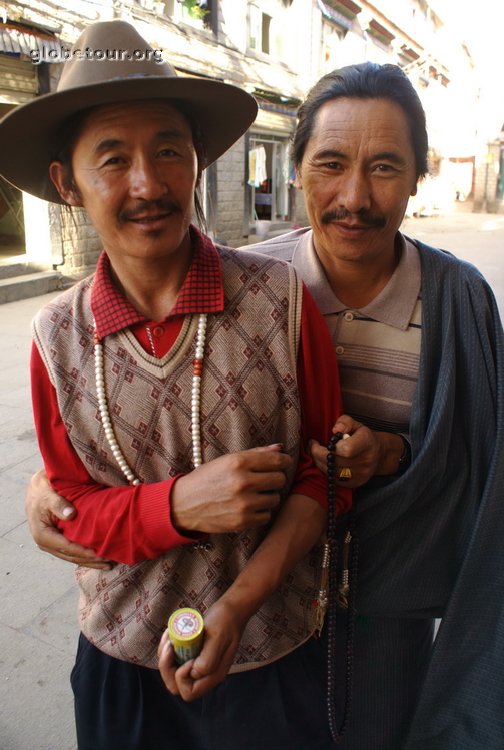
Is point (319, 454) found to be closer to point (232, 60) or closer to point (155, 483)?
point (155, 483)

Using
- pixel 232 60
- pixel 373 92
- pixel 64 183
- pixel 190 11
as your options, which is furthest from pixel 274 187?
pixel 64 183

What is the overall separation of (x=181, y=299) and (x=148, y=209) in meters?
0.17

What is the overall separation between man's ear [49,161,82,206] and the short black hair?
561mm

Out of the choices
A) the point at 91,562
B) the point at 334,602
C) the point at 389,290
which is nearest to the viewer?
the point at 91,562

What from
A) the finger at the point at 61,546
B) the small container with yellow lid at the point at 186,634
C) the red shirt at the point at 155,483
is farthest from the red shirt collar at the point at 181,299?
the small container with yellow lid at the point at 186,634

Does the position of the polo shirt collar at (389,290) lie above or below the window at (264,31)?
below

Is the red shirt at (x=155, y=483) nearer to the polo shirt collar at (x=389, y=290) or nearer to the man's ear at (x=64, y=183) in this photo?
the man's ear at (x=64, y=183)

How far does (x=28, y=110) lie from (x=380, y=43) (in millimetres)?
19860

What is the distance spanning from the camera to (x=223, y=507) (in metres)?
0.99

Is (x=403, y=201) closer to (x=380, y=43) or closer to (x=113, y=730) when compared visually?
(x=113, y=730)

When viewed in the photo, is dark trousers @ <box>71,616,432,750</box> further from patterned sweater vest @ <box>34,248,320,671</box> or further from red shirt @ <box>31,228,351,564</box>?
red shirt @ <box>31,228,351,564</box>

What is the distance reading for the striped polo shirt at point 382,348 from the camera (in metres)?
1.32

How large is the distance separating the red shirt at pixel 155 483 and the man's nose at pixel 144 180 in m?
0.17

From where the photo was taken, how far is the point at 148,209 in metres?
1.03
